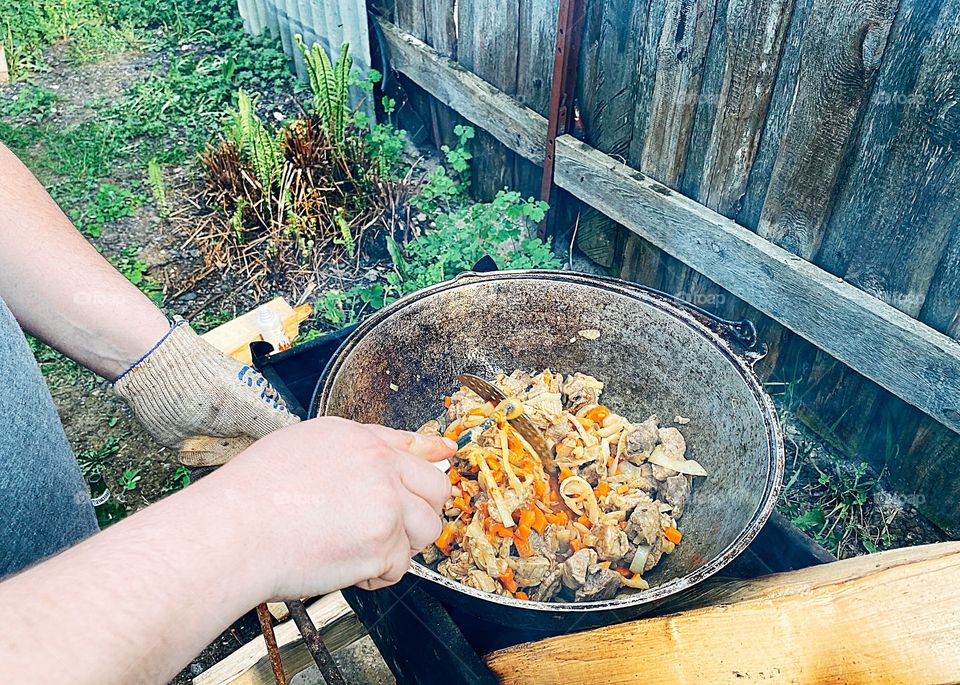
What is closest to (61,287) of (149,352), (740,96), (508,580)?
(149,352)

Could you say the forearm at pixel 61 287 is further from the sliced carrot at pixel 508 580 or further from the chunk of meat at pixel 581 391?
the chunk of meat at pixel 581 391

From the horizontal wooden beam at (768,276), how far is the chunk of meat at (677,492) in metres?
1.09

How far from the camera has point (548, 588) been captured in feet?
6.48

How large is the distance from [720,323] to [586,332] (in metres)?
0.49

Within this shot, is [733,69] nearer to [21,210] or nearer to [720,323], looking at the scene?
[720,323]

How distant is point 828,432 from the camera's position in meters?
3.14

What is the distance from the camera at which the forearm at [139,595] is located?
2.41 feet

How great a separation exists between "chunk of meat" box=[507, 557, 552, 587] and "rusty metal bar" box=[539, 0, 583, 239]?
2.49 m

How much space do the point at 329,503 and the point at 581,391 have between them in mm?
1604

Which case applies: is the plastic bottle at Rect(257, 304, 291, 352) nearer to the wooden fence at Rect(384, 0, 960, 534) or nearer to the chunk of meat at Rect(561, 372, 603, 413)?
the chunk of meat at Rect(561, 372, 603, 413)

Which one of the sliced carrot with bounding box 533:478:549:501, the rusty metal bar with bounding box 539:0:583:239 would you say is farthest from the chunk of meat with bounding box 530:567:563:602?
the rusty metal bar with bounding box 539:0:583:239

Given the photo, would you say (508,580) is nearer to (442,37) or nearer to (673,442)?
(673,442)

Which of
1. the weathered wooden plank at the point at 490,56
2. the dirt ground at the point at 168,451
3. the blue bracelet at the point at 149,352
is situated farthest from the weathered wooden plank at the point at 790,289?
the blue bracelet at the point at 149,352

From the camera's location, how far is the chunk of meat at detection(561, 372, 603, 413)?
2.48 m
